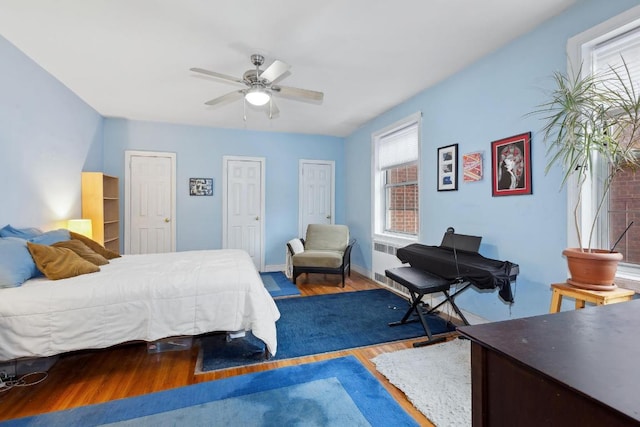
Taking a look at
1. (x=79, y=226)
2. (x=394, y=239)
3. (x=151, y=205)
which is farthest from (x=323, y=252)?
(x=79, y=226)

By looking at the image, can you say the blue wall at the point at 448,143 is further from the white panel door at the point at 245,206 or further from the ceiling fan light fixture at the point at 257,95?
the ceiling fan light fixture at the point at 257,95

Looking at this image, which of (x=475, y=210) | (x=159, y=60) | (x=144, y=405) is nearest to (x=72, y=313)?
(x=144, y=405)

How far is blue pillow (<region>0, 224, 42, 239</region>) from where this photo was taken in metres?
2.44

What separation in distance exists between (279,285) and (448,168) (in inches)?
112

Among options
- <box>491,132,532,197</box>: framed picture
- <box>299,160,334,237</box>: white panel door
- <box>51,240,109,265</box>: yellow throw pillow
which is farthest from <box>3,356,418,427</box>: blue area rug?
<box>299,160,334,237</box>: white panel door

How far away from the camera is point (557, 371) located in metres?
0.66

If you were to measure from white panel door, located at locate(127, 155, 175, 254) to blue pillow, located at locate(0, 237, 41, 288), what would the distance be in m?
2.72

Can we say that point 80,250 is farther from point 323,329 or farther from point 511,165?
point 511,165

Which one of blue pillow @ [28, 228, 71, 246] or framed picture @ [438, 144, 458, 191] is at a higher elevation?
framed picture @ [438, 144, 458, 191]

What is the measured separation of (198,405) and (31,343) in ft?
3.67

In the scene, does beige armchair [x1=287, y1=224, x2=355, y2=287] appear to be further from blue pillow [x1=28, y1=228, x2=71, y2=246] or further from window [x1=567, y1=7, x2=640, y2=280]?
window [x1=567, y1=7, x2=640, y2=280]

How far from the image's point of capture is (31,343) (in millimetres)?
1859

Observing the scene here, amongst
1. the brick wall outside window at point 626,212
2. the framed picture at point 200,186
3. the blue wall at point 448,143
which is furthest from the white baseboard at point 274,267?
the brick wall outside window at point 626,212

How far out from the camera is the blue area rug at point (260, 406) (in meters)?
1.68
